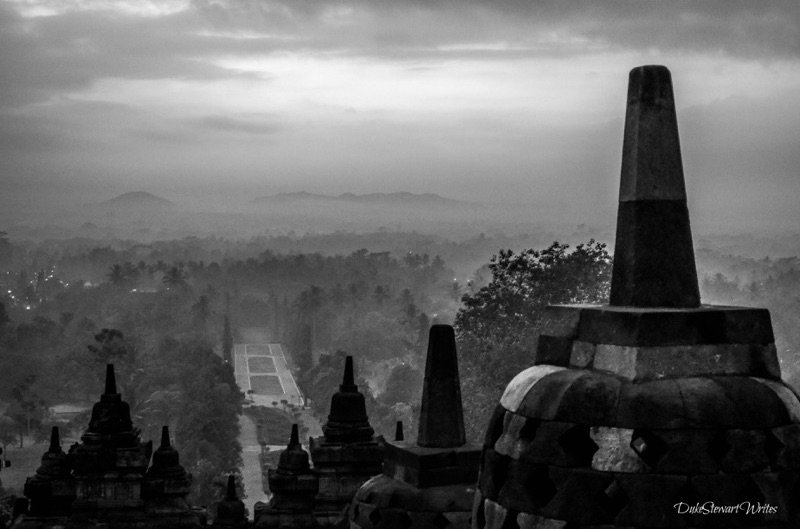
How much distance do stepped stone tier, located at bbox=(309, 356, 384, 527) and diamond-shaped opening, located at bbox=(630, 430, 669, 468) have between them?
10.3 meters

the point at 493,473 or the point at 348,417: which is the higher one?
the point at 493,473

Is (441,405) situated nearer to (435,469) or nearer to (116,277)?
(435,469)

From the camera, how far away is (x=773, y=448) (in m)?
5.01

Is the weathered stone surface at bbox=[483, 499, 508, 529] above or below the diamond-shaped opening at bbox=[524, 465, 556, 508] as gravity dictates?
below

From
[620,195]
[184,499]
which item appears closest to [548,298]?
[184,499]

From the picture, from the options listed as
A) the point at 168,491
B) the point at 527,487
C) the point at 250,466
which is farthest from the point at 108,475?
the point at 250,466

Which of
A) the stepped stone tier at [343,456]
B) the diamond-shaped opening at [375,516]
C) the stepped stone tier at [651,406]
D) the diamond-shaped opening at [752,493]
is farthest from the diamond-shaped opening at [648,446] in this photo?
the stepped stone tier at [343,456]

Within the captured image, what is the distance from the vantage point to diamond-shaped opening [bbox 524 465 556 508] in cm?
510

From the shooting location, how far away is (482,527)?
18.1ft

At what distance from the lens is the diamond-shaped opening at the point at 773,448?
5.00m

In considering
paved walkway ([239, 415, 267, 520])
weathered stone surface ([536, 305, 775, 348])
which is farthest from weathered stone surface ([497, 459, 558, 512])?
paved walkway ([239, 415, 267, 520])

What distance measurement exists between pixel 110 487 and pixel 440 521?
295 inches

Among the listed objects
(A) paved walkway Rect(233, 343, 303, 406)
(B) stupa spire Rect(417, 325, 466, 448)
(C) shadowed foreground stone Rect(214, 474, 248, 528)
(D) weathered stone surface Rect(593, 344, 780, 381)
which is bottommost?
(A) paved walkway Rect(233, 343, 303, 406)

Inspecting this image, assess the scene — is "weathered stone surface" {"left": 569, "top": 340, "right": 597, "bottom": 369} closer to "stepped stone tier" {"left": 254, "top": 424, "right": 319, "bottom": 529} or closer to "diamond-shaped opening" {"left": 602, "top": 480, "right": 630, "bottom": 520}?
"diamond-shaped opening" {"left": 602, "top": 480, "right": 630, "bottom": 520}
